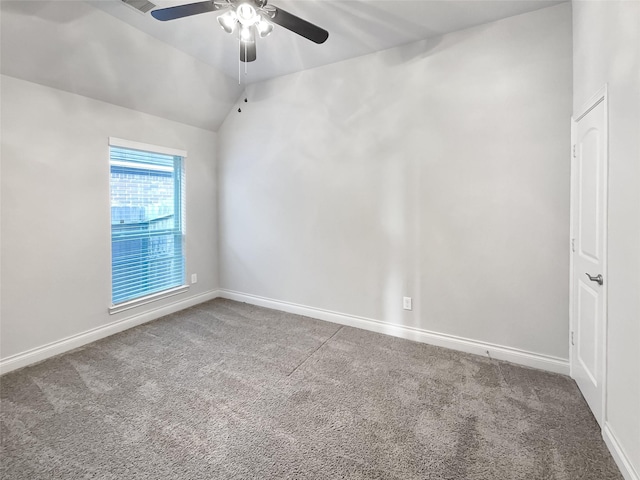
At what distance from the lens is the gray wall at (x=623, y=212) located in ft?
4.55

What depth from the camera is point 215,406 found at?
6.61ft

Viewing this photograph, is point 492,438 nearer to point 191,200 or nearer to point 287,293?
point 287,293

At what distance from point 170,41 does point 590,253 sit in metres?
3.90

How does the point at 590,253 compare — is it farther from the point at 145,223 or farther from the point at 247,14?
the point at 145,223

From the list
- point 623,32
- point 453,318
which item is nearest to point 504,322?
point 453,318

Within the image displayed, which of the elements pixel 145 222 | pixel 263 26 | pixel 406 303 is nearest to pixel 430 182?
pixel 406 303

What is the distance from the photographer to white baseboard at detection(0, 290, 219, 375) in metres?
2.46

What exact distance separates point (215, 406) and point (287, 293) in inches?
72.7

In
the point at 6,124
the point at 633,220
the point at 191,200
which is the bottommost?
the point at 633,220

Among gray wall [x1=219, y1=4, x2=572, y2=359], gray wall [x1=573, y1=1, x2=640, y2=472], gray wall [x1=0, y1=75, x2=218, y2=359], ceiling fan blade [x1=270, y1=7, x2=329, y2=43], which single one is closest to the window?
gray wall [x1=0, y1=75, x2=218, y2=359]

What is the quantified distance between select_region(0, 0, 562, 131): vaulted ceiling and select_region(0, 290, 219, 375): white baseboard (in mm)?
2313

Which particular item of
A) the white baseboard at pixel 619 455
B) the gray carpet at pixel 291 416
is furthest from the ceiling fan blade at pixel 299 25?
the white baseboard at pixel 619 455

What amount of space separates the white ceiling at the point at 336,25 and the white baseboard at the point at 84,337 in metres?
2.90

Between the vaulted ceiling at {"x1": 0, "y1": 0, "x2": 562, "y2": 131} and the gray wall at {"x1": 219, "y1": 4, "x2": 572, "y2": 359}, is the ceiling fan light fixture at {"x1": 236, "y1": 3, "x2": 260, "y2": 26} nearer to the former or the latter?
the vaulted ceiling at {"x1": 0, "y1": 0, "x2": 562, "y2": 131}
